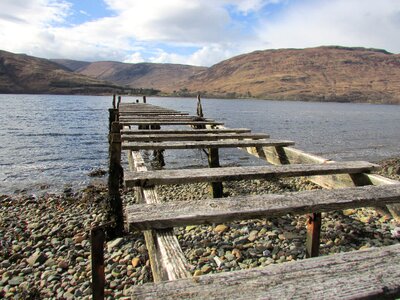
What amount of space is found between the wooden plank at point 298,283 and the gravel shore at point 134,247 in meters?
2.83

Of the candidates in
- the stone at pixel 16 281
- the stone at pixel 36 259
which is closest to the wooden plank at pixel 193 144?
the stone at pixel 36 259

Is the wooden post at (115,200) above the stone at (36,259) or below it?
above

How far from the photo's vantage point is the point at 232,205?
9.22 ft

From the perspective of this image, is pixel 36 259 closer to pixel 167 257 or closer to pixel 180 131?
pixel 180 131

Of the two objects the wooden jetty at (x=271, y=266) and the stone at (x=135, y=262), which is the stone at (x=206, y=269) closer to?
the stone at (x=135, y=262)

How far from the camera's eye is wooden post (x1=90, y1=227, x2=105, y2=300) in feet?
9.55

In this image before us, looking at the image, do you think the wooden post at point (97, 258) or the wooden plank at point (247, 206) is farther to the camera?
the wooden post at point (97, 258)

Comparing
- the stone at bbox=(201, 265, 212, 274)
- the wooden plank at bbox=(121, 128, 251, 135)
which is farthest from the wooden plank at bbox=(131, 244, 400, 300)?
the wooden plank at bbox=(121, 128, 251, 135)

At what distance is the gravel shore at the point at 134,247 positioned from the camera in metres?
5.27

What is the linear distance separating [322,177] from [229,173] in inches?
83.5

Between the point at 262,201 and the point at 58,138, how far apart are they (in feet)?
91.5

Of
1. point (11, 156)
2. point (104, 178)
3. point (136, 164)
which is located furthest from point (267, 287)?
point (11, 156)

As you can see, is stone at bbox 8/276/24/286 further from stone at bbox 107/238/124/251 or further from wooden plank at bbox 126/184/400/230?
wooden plank at bbox 126/184/400/230

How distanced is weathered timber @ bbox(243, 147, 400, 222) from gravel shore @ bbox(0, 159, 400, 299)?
552 millimetres
